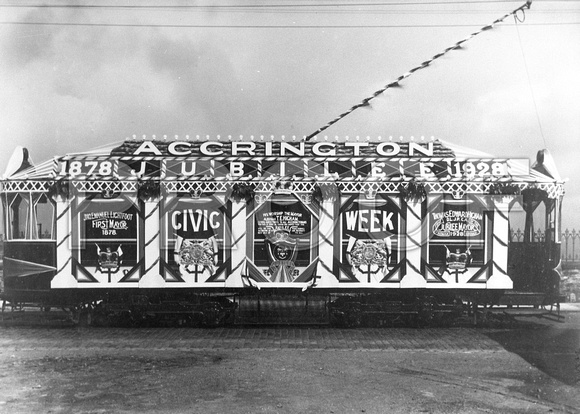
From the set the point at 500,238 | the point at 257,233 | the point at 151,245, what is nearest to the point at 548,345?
the point at 500,238

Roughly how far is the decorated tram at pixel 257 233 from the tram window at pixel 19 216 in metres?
0.02

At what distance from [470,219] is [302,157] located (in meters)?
3.95

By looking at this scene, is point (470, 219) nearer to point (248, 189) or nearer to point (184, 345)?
point (248, 189)

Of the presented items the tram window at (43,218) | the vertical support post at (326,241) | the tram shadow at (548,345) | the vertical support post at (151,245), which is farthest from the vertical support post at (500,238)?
the tram window at (43,218)

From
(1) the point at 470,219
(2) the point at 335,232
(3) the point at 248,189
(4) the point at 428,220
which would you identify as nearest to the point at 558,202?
(1) the point at 470,219

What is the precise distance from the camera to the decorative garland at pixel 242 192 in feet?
40.3

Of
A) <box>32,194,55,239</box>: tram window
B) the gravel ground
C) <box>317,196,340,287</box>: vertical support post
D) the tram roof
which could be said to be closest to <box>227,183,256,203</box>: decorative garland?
the tram roof

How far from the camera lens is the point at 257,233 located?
489 inches

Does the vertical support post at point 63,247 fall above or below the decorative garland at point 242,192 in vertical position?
below

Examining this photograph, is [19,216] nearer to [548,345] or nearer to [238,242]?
[238,242]

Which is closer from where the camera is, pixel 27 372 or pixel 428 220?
pixel 27 372

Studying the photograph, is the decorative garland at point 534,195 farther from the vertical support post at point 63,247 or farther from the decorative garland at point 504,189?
the vertical support post at point 63,247

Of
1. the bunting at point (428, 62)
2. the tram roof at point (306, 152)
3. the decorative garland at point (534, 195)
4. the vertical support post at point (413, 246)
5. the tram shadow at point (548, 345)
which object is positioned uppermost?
the bunting at point (428, 62)

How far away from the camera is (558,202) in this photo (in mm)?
12664
